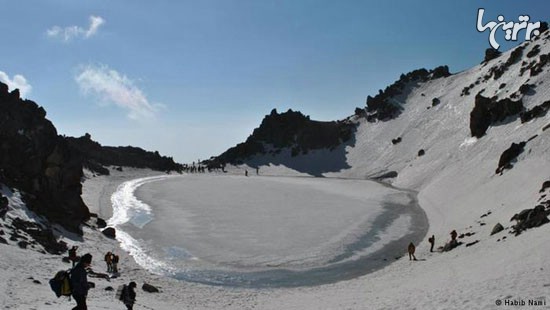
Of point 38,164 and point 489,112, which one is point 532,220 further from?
point 489,112

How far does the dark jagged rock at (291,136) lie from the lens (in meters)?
160

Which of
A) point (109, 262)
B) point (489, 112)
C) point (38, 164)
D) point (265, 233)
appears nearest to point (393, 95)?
point (489, 112)

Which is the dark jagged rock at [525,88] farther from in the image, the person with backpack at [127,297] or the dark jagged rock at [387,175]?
the person with backpack at [127,297]

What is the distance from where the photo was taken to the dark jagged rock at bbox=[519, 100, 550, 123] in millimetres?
67812

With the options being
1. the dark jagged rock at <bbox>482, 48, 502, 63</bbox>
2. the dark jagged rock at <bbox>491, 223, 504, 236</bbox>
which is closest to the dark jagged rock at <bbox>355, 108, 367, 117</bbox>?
the dark jagged rock at <bbox>482, 48, 502, 63</bbox>

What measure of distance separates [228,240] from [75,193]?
18116mm

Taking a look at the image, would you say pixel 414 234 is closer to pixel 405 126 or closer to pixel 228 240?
pixel 228 240

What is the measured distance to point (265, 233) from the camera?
157 ft

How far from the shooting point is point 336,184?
10288 centimetres

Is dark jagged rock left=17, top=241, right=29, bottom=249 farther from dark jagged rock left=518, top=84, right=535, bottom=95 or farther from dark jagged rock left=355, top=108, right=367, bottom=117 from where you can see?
dark jagged rock left=355, top=108, right=367, bottom=117

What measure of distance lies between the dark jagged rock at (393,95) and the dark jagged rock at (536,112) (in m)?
80.0

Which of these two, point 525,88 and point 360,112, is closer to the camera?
point 525,88

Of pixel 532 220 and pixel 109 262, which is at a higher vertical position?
pixel 532 220

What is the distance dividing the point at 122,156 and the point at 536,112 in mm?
121802
